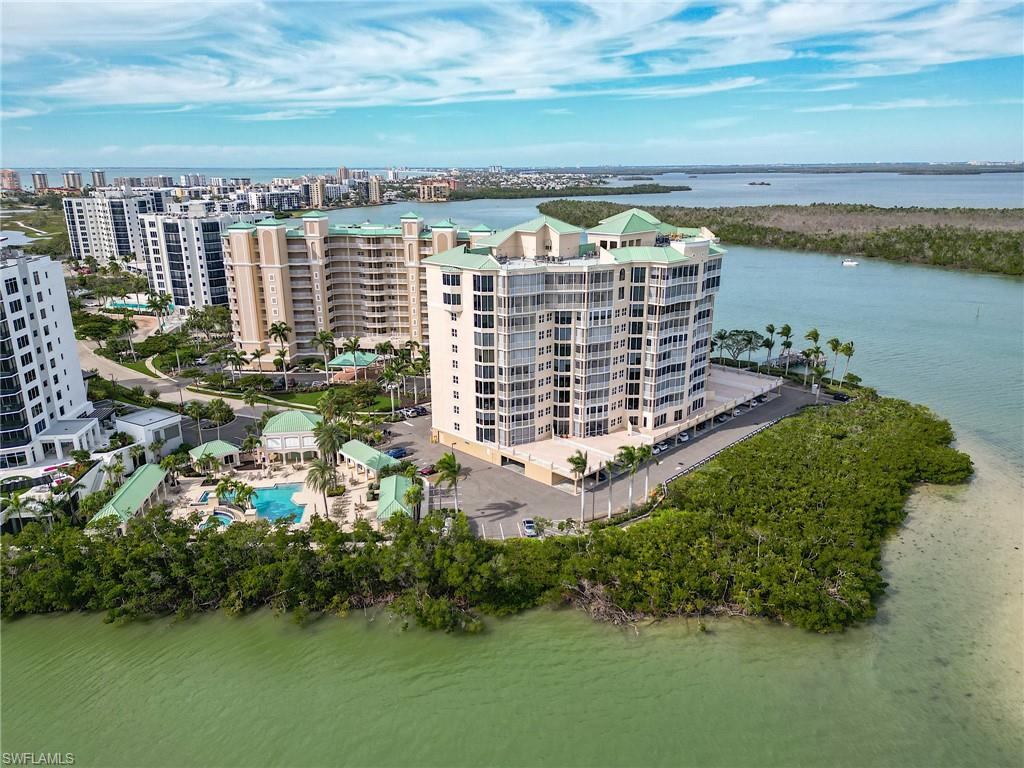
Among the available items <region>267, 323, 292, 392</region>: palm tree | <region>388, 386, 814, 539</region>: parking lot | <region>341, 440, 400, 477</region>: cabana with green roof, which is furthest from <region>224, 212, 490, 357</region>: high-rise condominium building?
<region>341, 440, 400, 477</region>: cabana with green roof

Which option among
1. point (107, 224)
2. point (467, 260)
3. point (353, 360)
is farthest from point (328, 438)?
point (107, 224)

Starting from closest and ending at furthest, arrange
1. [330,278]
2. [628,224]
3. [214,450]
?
1. [214,450]
2. [628,224]
3. [330,278]

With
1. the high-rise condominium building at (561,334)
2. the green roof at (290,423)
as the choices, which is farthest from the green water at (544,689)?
the green roof at (290,423)

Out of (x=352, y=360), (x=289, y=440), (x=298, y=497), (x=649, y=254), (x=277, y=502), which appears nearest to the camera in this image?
(x=277, y=502)

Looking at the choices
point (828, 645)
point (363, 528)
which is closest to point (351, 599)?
point (363, 528)

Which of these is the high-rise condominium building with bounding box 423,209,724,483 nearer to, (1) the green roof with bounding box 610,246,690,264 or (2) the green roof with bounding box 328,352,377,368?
(1) the green roof with bounding box 610,246,690,264

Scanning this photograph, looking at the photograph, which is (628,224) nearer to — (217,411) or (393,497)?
(393,497)
